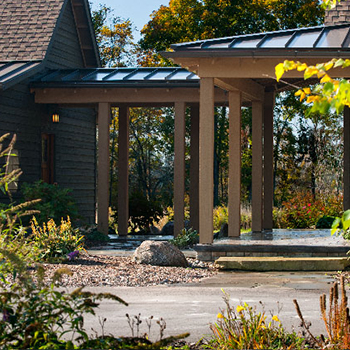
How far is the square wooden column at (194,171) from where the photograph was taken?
18031 millimetres

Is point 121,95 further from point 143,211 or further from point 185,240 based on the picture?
point 143,211

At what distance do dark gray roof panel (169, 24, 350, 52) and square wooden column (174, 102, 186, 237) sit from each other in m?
3.68

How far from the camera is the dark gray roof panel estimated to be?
1207 centimetres

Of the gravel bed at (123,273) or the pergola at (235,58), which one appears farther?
the pergola at (235,58)

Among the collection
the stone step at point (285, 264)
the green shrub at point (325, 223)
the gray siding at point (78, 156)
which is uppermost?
the gray siding at point (78, 156)

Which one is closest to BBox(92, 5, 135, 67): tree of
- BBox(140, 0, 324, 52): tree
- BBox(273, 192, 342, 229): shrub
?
BBox(140, 0, 324, 52): tree

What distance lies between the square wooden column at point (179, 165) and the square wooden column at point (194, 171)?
154 centimetres

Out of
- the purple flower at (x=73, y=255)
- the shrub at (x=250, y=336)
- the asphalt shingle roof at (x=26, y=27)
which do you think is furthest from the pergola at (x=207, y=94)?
the shrub at (x=250, y=336)

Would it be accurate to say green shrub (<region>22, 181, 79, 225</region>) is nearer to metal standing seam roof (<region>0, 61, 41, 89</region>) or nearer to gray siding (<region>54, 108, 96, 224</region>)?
metal standing seam roof (<region>0, 61, 41, 89</region>)

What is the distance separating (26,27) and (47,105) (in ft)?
7.18

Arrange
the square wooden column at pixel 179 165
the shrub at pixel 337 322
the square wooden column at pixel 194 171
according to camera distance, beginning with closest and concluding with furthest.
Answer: the shrub at pixel 337 322 → the square wooden column at pixel 179 165 → the square wooden column at pixel 194 171

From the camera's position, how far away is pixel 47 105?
60.5 feet

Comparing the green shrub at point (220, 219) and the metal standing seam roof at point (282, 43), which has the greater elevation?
the metal standing seam roof at point (282, 43)

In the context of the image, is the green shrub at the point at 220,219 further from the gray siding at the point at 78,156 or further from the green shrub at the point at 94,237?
the green shrub at the point at 94,237
